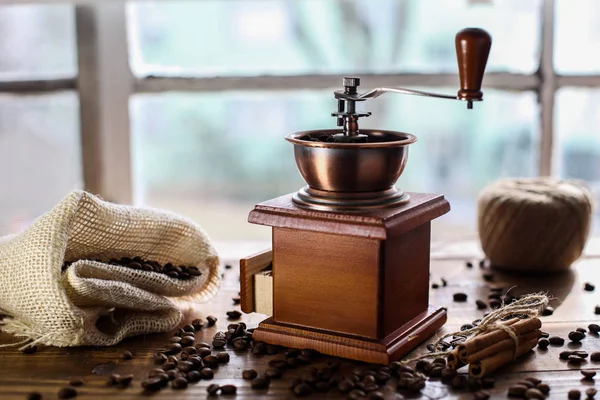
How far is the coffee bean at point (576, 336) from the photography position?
4.77 ft

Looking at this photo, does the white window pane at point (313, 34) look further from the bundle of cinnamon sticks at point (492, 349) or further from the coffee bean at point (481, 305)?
the bundle of cinnamon sticks at point (492, 349)

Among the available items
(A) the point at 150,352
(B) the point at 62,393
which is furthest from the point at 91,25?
(B) the point at 62,393

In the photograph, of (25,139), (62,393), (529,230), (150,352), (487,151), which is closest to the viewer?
(62,393)

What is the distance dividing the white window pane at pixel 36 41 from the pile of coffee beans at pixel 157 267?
953mm

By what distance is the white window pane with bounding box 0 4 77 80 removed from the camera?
2359 mm

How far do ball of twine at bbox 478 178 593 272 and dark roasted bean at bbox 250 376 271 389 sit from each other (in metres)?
0.81

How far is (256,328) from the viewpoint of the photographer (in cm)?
147

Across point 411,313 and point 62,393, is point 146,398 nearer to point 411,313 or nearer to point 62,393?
point 62,393

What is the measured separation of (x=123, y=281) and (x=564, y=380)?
781mm

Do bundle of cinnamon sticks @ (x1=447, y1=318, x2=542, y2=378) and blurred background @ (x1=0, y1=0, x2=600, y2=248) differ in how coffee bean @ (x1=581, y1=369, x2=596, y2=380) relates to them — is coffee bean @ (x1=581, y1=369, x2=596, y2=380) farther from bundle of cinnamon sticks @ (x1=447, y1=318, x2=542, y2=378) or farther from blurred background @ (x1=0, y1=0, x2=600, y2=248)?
blurred background @ (x1=0, y1=0, x2=600, y2=248)

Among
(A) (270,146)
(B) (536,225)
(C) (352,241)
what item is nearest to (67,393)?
(C) (352,241)

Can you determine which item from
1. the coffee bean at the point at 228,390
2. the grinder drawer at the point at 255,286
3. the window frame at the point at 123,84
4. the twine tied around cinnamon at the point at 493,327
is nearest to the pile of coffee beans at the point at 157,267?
the grinder drawer at the point at 255,286

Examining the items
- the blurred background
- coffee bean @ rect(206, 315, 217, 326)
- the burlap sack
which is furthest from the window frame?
coffee bean @ rect(206, 315, 217, 326)

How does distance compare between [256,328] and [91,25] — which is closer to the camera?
[256,328]
